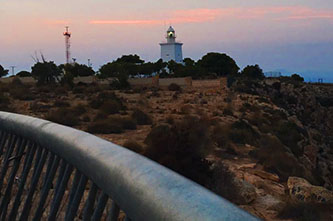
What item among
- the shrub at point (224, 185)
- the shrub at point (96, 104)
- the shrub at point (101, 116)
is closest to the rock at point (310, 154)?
the shrub at point (101, 116)

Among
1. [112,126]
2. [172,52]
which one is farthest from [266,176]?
[172,52]

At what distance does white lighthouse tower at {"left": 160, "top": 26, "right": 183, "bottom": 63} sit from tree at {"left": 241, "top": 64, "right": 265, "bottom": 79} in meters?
30.2

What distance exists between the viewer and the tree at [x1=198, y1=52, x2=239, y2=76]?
81.1 metres

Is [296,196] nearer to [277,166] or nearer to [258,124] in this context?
[277,166]

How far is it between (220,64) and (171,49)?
105 ft

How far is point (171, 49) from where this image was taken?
111438 millimetres

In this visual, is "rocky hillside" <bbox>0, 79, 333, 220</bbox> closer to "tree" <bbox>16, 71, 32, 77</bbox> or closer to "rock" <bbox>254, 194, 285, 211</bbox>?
"rock" <bbox>254, 194, 285, 211</bbox>

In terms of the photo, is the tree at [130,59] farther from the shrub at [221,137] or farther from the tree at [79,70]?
the shrub at [221,137]

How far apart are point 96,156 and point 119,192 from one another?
0.31m

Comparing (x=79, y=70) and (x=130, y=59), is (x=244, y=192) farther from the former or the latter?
(x=130, y=59)

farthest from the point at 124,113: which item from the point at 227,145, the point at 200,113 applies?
the point at 227,145

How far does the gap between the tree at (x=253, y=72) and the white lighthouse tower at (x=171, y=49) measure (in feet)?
99.1

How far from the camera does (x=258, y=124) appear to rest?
106 ft

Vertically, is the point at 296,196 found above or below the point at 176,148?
below
